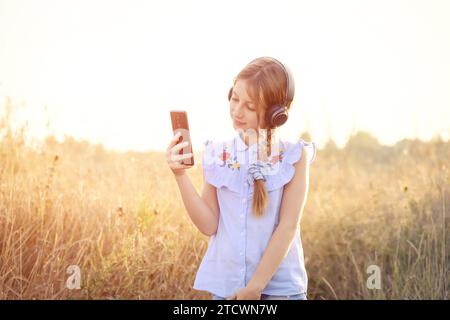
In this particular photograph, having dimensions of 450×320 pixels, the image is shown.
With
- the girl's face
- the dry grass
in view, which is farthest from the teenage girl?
the dry grass

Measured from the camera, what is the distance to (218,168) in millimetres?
2410

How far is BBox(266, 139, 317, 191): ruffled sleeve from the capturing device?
2.31m

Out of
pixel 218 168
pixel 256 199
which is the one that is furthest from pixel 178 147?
pixel 256 199

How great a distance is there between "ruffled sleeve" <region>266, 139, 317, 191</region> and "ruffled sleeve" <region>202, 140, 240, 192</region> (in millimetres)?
152

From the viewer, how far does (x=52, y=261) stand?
3453 millimetres

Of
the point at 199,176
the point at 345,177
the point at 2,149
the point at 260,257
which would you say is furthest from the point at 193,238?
the point at 345,177

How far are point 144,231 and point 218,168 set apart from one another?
163cm

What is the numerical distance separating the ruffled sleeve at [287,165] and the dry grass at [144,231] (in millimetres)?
1350

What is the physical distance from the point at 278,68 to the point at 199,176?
2679 mm

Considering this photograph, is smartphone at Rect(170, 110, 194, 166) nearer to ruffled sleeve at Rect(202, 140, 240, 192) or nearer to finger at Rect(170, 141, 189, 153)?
finger at Rect(170, 141, 189, 153)

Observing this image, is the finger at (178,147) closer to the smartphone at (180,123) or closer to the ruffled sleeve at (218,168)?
the smartphone at (180,123)

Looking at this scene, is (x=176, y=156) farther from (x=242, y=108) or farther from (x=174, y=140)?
(x=242, y=108)
